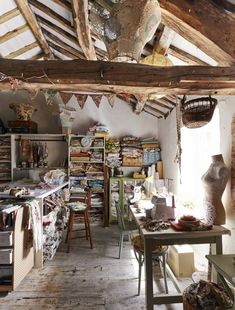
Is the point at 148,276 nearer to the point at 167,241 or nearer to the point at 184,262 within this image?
the point at 167,241

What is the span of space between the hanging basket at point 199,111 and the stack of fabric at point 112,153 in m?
3.18

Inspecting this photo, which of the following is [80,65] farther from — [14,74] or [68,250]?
[68,250]

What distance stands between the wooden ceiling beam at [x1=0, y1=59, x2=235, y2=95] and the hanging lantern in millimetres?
421

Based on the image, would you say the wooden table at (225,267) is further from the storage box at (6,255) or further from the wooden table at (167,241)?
the storage box at (6,255)

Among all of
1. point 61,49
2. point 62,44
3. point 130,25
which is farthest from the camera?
point 61,49

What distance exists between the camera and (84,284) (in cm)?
267

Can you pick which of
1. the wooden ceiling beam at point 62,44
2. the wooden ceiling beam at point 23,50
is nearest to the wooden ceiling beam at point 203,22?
the wooden ceiling beam at point 62,44

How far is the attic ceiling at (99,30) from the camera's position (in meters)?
1.71

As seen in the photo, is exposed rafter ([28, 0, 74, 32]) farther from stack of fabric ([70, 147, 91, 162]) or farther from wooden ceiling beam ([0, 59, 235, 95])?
stack of fabric ([70, 147, 91, 162])

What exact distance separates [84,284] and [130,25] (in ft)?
8.33

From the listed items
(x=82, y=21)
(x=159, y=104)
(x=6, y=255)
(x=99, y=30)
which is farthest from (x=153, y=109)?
(x=6, y=255)

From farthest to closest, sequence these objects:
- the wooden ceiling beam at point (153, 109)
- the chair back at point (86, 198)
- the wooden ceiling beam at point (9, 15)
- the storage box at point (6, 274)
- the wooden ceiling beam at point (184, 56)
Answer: the wooden ceiling beam at point (153, 109)
the chair back at point (86, 198)
the wooden ceiling beam at point (9, 15)
the storage box at point (6, 274)
the wooden ceiling beam at point (184, 56)

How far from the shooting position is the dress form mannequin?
7.45 feet

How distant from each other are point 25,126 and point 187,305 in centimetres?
419
